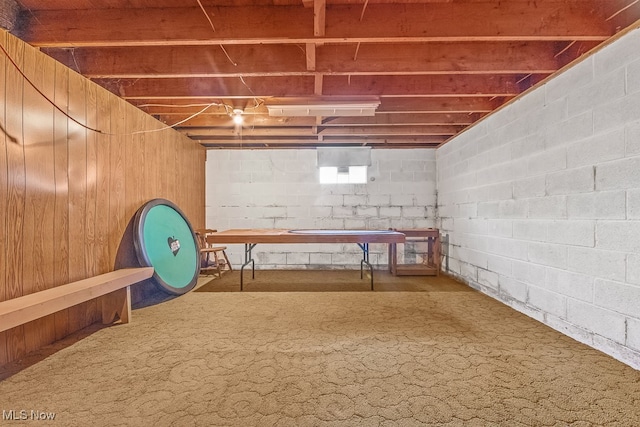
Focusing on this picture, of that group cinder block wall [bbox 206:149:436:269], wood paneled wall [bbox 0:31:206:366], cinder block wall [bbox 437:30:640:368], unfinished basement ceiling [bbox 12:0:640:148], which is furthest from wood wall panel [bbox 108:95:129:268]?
cinder block wall [bbox 437:30:640:368]

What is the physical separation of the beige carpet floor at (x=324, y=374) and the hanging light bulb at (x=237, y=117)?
2.17 meters

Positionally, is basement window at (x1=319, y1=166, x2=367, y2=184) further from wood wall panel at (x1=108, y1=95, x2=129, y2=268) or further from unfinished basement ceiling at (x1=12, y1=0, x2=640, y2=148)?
wood wall panel at (x1=108, y1=95, x2=129, y2=268)

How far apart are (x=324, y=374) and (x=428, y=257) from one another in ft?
11.4

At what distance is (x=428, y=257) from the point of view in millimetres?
4797

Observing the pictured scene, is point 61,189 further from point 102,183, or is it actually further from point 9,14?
point 9,14

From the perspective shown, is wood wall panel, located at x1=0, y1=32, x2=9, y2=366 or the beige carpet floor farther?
wood wall panel, located at x1=0, y1=32, x2=9, y2=366

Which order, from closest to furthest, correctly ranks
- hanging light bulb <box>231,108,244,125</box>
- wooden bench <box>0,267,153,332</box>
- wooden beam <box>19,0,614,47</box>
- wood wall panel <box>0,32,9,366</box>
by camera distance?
1. wooden bench <box>0,267,153,332</box>
2. wood wall panel <box>0,32,9,366</box>
3. wooden beam <box>19,0,614,47</box>
4. hanging light bulb <box>231,108,244,125</box>

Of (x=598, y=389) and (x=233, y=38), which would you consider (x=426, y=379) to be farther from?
(x=233, y=38)

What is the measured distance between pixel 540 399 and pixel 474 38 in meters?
2.17

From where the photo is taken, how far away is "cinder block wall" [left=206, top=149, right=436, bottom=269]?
5.13m

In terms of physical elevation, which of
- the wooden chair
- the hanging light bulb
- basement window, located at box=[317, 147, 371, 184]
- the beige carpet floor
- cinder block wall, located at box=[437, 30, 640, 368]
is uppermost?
the hanging light bulb

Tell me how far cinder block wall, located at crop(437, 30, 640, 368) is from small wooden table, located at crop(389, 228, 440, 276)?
86cm

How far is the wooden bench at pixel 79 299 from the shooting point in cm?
166

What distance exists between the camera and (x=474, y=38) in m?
2.01
